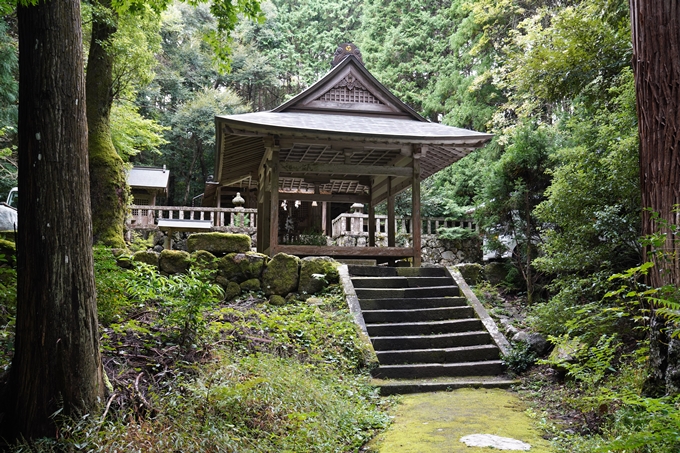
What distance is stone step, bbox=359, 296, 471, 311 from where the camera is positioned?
8367 millimetres

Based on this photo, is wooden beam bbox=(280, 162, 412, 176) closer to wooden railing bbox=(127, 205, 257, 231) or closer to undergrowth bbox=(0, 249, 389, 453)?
undergrowth bbox=(0, 249, 389, 453)

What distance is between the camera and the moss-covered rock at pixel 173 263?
28.7ft

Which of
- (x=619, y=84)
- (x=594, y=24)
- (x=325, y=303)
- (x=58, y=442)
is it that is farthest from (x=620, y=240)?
(x=58, y=442)

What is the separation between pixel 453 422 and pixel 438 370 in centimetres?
199

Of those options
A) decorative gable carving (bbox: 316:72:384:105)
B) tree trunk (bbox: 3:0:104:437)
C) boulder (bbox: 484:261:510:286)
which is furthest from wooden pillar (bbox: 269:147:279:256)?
tree trunk (bbox: 3:0:104:437)

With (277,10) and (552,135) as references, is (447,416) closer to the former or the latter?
(552,135)

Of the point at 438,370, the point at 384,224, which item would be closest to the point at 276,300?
the point at 438,370

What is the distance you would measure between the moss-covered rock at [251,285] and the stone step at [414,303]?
6.28 ft

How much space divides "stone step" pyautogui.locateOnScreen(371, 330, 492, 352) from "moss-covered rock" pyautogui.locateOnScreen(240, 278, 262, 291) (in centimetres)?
263

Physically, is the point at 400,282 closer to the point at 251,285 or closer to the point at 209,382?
the point at 251,285

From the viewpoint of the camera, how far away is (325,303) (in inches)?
327

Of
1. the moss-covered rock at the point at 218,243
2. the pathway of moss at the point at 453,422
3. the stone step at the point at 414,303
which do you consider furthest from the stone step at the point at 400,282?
the pathway of moss at the point at 453,422

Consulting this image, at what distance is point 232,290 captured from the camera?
8.92m

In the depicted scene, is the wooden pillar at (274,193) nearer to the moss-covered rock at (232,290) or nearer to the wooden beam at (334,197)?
the moss-covered rock at (232,290)
